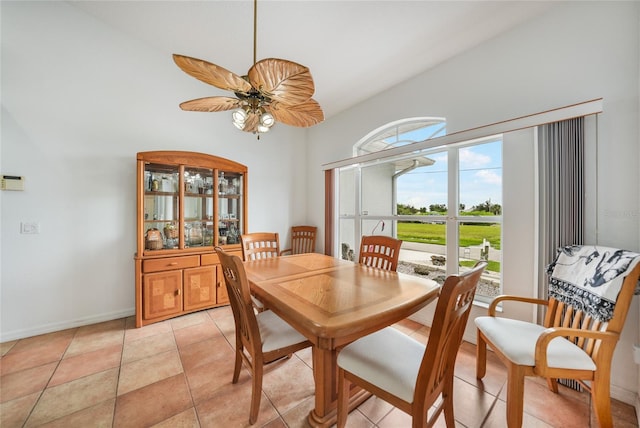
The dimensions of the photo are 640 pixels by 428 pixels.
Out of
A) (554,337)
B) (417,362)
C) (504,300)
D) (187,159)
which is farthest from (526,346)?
(187,159)

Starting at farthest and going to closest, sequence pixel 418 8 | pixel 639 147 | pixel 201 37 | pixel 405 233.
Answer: pixel 405 233, pixel 201 37, pixel 418 8, pixel 639 147

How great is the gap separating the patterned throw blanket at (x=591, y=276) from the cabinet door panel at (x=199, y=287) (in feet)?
10.9

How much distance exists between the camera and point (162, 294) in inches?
103

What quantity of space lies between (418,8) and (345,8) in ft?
1.98

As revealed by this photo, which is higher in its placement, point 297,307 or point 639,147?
point 639,147

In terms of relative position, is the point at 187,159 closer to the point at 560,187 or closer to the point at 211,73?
the point at 211,73

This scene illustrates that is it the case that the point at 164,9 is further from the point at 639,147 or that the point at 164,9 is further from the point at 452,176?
the point at 639,147

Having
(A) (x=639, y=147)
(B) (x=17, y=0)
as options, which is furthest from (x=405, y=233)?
(B) (x=17, y=0)

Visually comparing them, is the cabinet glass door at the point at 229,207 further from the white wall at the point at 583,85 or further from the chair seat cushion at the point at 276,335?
→ the white wall at the point at 583,85

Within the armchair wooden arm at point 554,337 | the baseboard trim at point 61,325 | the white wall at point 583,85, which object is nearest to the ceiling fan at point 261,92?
the white wall at point 583,85

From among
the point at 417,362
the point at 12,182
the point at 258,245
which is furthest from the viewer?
the point at 258,245

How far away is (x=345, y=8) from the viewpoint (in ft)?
6.51

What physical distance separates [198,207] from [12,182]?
1.58 metres

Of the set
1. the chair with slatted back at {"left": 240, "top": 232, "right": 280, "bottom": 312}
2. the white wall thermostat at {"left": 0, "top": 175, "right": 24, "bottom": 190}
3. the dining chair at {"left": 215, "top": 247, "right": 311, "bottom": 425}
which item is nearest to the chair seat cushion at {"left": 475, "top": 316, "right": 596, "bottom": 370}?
the dining chair at {"left": 215, "top": 247, "right": 311, "bottom": 425}
